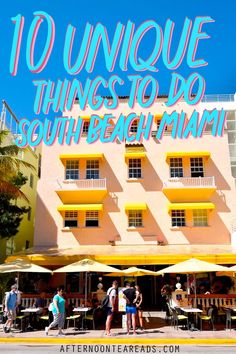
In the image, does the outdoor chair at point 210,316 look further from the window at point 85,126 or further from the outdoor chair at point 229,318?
the window at point 85,126

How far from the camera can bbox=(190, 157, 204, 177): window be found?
96.5ft

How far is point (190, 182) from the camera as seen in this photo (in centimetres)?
2847

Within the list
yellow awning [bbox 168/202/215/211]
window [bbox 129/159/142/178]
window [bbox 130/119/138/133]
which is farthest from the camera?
window [bbox 130/119/138/133]

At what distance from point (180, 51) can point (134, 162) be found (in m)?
11.2

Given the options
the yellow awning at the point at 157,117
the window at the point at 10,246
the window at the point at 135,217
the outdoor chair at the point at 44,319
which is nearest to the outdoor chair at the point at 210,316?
the outdoor chair at the point at 44,319

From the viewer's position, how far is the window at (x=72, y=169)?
29.8 m

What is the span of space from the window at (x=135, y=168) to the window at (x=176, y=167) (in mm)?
2380

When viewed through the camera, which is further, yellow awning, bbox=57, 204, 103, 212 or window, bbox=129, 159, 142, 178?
window, bbox=129, 159, 142, 178

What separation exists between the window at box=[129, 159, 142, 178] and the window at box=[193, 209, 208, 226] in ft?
16.3

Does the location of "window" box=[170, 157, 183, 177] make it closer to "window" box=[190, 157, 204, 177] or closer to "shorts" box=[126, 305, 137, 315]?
"window" box=[190, 157, 204, 177]

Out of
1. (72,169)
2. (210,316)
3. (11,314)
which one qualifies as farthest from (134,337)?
(72,169)

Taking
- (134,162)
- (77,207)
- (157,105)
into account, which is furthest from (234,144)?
(77,207)

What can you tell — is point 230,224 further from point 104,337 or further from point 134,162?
point 104,337

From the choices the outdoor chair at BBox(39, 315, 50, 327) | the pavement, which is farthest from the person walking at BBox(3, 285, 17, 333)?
the outdoor chair at BBox(39, 315, 50, 327)
